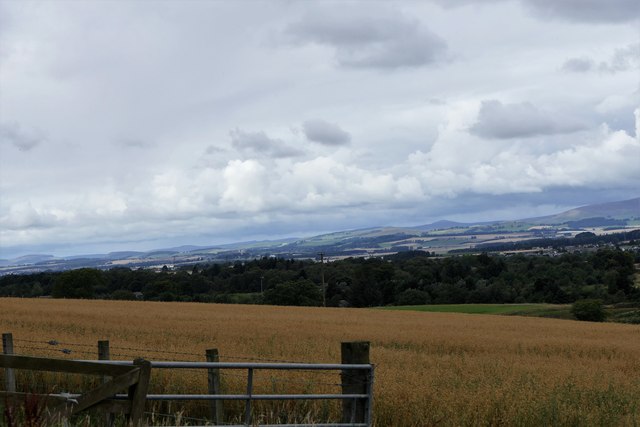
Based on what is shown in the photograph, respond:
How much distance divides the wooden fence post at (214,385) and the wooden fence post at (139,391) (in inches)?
150

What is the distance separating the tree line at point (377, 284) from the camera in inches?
3738

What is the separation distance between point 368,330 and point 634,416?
73.1ft

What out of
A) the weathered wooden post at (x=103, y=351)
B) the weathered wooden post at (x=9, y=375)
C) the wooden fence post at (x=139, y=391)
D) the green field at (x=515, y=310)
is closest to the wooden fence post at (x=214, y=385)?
the weathered wooden post at (x=103, y=351)

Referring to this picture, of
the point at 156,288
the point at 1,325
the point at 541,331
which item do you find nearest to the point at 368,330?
the point at 541,331

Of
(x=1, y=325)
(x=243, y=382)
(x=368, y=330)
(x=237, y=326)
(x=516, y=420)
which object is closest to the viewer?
(x=516, y=420)

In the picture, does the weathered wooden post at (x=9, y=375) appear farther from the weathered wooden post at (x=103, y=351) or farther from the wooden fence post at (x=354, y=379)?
the wooden fence post at (x=354, y=379)

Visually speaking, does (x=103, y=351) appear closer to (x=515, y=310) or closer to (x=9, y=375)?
(x=9, y=375)

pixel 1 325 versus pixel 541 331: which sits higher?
pixel 1 325

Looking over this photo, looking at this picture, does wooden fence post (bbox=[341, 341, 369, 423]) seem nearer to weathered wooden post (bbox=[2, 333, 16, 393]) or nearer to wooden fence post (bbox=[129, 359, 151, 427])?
wooden fence post (bbox=[129, 359, 151, 427])

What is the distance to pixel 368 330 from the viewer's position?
3177 cm

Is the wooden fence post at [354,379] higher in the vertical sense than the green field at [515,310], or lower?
higher

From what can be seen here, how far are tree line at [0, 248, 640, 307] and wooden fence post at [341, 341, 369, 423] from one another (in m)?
74.8

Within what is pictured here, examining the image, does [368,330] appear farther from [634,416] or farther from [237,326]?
[634,416]

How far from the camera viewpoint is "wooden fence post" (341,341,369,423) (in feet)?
26.9
